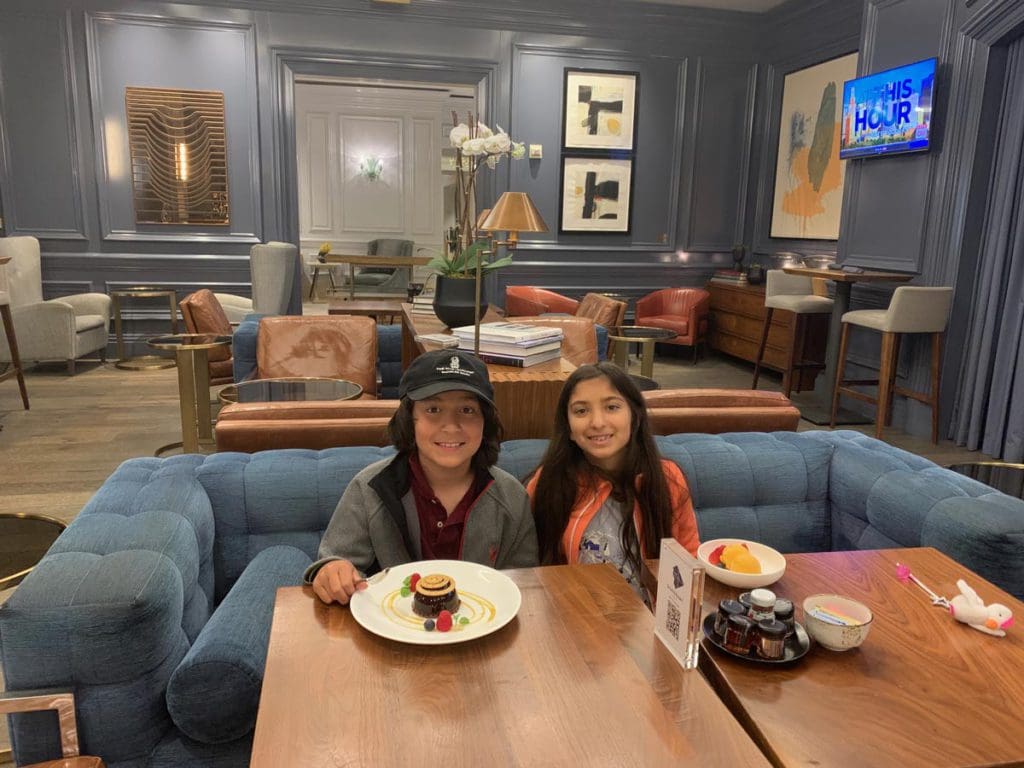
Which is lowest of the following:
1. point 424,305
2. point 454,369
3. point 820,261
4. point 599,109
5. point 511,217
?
point 424,305

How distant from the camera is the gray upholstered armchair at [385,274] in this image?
10898mm

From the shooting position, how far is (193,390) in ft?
11.8

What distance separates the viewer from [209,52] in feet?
21.5

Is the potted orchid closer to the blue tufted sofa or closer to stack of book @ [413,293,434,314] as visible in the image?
stack of book @ [413,293,434,314]

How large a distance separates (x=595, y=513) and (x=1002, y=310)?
12.8 ft

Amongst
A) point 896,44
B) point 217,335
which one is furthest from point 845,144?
point 217,335

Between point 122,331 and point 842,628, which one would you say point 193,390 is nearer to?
point 842,628

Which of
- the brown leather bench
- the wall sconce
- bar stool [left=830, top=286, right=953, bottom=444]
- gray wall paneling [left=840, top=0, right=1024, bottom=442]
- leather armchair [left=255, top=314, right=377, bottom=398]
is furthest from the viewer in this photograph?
the wall sconce

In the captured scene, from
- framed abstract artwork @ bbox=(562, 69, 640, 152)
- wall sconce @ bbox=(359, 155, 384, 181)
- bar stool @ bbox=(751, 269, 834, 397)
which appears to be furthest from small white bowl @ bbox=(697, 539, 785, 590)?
wall sconce @ bbox=(359, 155, 384, 181)

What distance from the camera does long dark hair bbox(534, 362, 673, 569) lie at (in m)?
1.72

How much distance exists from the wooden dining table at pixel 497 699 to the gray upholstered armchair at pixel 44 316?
5.66 m

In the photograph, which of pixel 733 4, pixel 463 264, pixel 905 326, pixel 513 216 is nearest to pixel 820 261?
pixel 905 326

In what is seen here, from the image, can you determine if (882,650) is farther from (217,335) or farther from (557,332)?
(217,335)

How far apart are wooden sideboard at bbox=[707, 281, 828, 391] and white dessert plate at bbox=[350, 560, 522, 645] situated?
500cm
